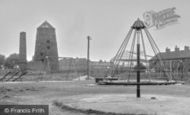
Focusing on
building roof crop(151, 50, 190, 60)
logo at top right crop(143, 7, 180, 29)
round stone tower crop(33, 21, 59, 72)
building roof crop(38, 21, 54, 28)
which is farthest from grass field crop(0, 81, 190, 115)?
building roof crop(151, 50, 190, 60)

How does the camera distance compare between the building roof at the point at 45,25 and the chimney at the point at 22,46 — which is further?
the chimney at the point at 22,46

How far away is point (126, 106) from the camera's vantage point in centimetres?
833

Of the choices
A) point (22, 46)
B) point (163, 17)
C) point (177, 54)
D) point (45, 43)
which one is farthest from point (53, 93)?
point (177, 54)

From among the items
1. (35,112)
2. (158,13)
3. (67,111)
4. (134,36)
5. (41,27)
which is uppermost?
(41,27)

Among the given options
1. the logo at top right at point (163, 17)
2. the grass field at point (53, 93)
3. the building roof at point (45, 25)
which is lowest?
the grass field at point (53, 93)

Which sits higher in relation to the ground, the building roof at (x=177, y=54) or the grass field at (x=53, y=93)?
the building roof at (x=177, y=54)

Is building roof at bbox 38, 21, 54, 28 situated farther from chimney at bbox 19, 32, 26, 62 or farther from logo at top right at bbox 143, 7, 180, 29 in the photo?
logo at top right at bbox 143, 7, 180, 29

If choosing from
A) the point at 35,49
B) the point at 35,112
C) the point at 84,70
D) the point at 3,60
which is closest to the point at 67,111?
the point at 35,112

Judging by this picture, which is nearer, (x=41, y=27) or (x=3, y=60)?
(x=41, y=27)

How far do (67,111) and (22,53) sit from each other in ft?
185

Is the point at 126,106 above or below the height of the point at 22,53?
below

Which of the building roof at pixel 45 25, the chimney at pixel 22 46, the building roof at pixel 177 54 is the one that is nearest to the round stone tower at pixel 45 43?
the building roof at pixel 45 25

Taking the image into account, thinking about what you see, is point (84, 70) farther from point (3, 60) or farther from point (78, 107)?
point (3, 60)

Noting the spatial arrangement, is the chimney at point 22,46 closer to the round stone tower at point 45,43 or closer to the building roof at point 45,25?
the round stone tower at point 45,43
